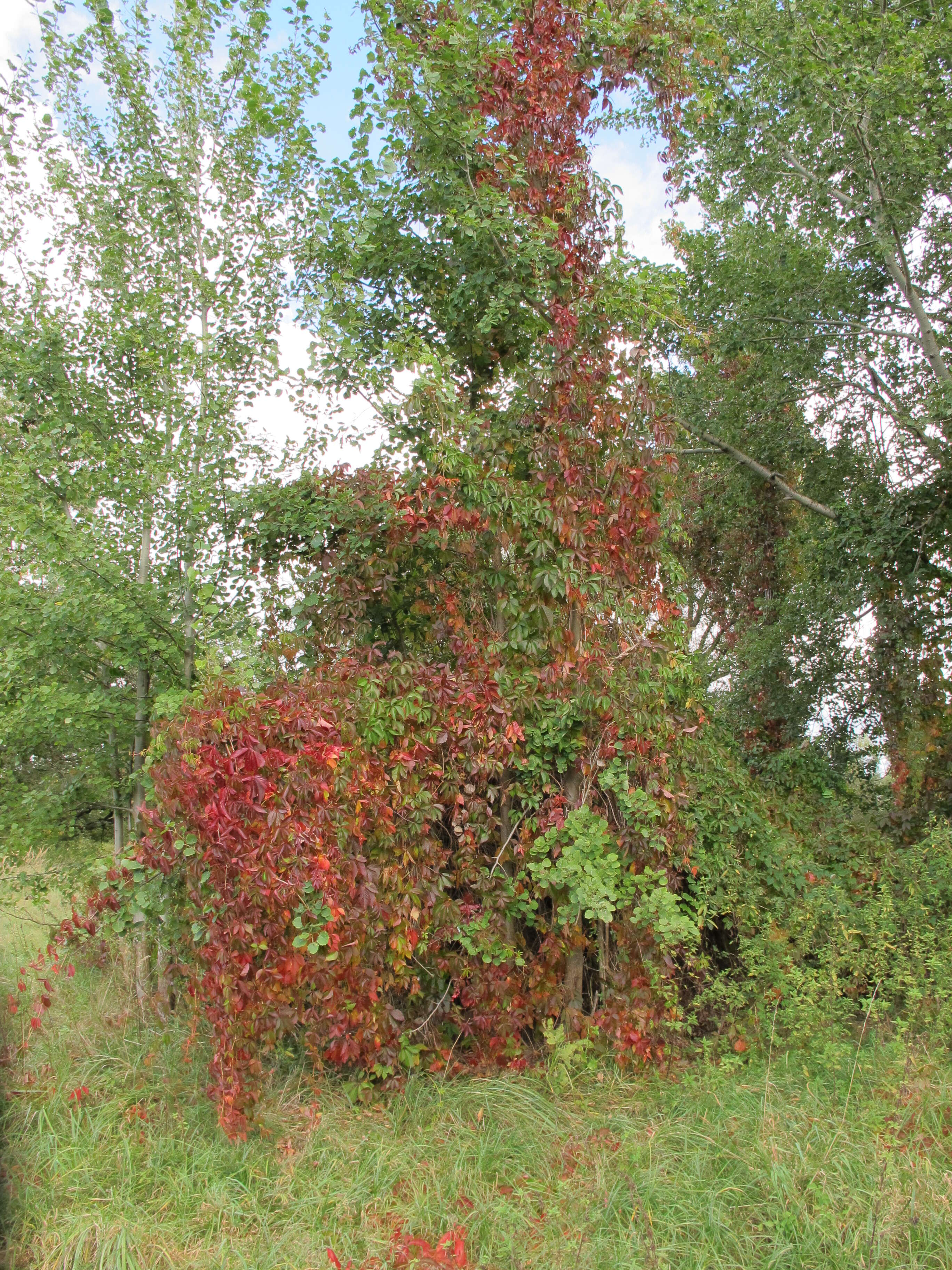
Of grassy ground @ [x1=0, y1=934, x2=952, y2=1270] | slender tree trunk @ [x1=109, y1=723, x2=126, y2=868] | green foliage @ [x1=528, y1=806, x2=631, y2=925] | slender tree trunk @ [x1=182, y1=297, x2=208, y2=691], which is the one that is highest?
slender tree trunk @ [x1=182, y1=297, x2=208, y2=691]

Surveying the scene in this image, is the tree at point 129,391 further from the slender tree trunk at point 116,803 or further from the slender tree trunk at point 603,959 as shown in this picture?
the slender tree trunk at point 603,959

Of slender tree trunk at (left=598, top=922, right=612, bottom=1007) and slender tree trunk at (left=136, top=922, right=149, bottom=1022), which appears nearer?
slender tree trunk at (left=598, top=922, right=612, bottom=1007)

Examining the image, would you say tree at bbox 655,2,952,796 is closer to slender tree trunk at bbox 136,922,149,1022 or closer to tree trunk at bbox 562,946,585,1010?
tree trunk at bbox 562,946,585,1010

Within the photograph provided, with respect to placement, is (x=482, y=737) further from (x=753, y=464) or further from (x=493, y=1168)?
(x=753, y=464)

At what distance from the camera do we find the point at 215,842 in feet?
11.8

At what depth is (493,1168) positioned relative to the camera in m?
3.60

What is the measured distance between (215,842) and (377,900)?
837 millimetres

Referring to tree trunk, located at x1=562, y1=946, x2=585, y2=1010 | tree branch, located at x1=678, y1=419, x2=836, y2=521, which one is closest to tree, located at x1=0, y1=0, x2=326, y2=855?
tree trunk, located at x1=562, y1=946, x2=585, y2=1010

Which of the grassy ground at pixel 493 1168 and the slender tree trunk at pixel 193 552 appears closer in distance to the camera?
the grassy ground at pixel 493 1168

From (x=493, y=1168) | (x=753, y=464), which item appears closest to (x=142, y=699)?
(x=493, y=1168)

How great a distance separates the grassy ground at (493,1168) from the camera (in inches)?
121

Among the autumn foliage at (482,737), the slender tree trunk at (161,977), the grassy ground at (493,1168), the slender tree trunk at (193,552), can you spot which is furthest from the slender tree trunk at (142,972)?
the slender tree trunk at (193,552)

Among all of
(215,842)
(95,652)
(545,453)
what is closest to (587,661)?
(545,453)

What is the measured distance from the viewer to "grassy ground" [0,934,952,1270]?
3066mm
